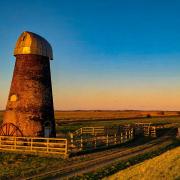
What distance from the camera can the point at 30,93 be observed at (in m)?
30.2

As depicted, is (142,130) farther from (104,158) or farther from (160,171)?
(160,171)

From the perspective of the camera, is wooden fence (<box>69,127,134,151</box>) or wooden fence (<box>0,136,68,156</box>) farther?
wooden fence (<box>69,127,134,151</box>)

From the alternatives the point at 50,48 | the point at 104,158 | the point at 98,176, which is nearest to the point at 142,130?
the point at 50,48

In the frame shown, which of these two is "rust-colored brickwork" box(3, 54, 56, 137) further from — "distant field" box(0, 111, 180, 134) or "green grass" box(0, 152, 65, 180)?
"distant field" box(0, 111, 180, 134)

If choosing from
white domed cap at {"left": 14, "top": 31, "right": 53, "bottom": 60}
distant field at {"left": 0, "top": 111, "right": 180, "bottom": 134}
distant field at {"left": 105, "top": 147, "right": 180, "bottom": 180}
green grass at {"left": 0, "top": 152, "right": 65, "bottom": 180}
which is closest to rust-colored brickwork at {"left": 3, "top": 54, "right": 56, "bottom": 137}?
white domed cap at {"left": 14, "top": 31, "right": 53, "bottom": 60}

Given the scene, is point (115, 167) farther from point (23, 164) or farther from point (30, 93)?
point (30, 93)

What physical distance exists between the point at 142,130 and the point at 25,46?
63.4 ft

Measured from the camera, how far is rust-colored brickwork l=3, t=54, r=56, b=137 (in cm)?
3011

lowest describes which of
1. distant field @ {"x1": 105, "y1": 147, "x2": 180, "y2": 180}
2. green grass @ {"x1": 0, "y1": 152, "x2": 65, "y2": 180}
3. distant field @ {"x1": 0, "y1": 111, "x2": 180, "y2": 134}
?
green grass @ {"x1": 0, "y1": 152, "x2": 65, "y2": 180}

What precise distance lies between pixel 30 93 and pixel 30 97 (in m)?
0.36

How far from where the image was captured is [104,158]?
2245 cm

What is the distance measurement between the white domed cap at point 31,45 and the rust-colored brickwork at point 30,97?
1.40ft

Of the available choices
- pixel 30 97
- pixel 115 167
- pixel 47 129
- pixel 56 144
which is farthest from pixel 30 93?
pixel 115 167

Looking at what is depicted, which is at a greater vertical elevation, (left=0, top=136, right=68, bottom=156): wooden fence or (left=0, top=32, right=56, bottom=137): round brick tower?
(left=0, top=32, right=56, bottom=137): round brick tower
